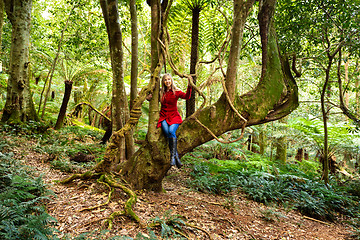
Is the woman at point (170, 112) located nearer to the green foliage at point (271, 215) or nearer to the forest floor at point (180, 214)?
the forest floor at point (180, 214)

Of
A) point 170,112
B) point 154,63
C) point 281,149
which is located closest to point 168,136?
point 170,112

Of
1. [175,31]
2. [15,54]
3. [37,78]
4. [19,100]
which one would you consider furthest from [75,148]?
[37,78]

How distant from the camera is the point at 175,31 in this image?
6.02m

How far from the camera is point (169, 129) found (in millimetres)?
3361

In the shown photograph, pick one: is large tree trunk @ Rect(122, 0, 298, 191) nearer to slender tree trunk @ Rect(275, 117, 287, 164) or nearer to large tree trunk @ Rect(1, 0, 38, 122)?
large tree trunk @ Rect(1, 0, 38, 122)

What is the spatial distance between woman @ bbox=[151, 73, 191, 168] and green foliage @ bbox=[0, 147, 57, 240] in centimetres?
179

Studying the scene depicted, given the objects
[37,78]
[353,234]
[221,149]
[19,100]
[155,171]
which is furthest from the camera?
[37,78]

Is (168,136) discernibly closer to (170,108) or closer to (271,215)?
(170,108)

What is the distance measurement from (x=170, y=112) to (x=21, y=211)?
7.46 ft

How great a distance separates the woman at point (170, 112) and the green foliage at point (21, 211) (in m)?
1.79

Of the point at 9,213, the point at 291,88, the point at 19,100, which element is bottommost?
the point at 9,213

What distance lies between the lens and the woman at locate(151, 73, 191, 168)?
3343 millimetres

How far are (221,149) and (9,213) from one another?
7.09 metres

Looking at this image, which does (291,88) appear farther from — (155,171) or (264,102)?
(155,171)
